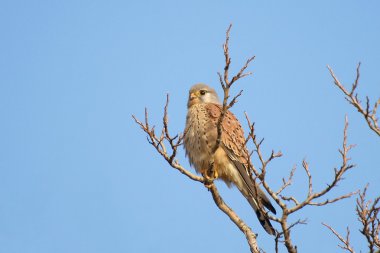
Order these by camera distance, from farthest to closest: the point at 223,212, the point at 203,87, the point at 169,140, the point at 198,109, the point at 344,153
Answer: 1. the point at 203,87
2. the point at 198,109
3. the point at 223,212
4. the point at 169,140
5. the point at 344,153

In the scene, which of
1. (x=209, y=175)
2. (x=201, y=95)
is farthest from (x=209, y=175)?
(x=201, y=95)

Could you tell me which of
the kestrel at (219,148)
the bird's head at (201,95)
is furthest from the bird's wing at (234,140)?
the bird's head at (201,95)

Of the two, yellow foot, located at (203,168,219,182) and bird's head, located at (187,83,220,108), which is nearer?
yellow foot, located at (203,168,219,182)

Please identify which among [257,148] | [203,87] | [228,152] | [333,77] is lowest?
[257,148]

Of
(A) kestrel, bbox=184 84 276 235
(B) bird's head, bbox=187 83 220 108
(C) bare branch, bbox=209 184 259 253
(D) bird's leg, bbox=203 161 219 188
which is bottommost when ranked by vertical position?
(C) bare branch, bbox=209 184 259 253

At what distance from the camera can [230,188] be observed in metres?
5.13

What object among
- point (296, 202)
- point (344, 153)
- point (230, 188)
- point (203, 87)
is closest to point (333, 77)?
point (344, 153)

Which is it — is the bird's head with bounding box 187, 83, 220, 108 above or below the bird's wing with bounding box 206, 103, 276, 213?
above

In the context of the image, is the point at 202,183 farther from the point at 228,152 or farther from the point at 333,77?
the point at 333,77

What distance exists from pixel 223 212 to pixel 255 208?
1.28ft

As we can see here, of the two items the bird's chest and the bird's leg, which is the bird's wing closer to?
the bird's chest

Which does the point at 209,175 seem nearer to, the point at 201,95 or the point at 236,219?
the point at 236,219

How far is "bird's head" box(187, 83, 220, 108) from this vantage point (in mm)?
5707

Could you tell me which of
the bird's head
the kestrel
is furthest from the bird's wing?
the bird's head
